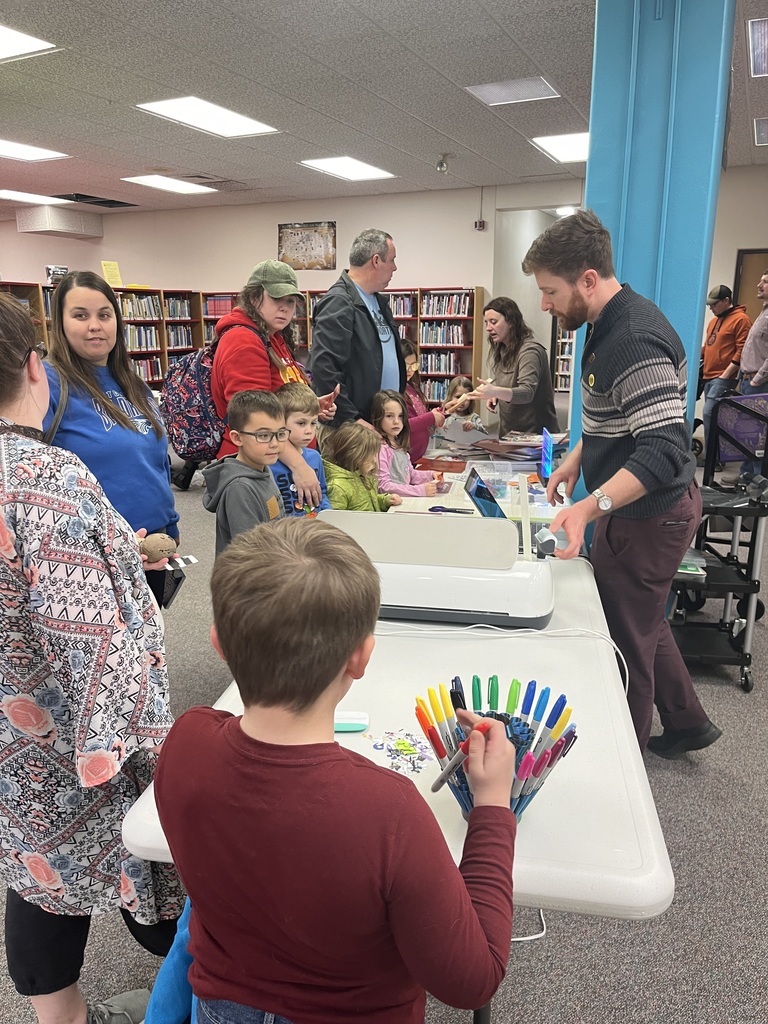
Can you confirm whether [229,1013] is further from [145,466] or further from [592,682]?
[145,466]

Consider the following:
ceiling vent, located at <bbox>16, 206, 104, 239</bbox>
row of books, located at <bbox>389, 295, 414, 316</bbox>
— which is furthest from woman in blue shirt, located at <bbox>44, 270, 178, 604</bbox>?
ceiling vent, located at <bbox>16, 206, 104, 239</bbox>

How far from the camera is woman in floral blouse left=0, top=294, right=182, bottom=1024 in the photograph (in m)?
0.96

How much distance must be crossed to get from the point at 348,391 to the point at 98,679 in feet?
6.59

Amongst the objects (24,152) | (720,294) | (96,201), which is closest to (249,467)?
(720,294)

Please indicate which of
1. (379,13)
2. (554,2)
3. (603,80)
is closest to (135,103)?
(379,13)

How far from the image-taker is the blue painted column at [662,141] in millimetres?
2113

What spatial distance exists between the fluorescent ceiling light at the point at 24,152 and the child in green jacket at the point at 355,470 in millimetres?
5306

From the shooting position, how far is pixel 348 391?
9.36ft

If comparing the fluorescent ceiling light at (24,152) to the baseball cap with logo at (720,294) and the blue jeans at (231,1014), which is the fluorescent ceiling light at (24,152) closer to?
the baseball cap with logo at (720,294)

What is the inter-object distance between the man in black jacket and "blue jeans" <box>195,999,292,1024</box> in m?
2.23

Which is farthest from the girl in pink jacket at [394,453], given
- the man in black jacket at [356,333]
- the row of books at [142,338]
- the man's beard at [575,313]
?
the row of books at [142,338]

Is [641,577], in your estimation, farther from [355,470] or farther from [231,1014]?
[231,1014]

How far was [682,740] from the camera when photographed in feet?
7.53

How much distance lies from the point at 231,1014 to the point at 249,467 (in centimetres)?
152
